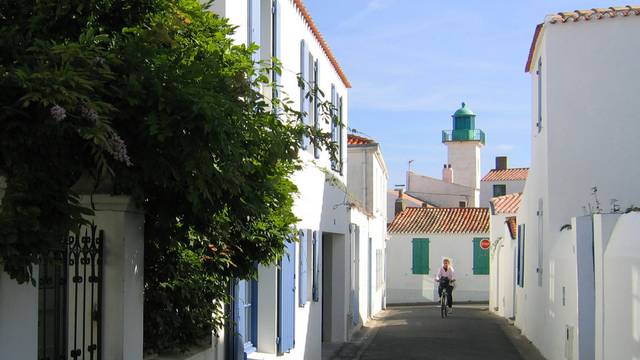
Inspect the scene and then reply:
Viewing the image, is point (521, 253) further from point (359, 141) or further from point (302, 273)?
point (302, 273)

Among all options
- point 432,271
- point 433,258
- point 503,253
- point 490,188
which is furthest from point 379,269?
point 490,188

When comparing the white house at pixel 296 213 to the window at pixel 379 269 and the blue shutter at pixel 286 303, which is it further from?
the window at pixel 379 269

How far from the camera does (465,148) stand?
55.6 meters

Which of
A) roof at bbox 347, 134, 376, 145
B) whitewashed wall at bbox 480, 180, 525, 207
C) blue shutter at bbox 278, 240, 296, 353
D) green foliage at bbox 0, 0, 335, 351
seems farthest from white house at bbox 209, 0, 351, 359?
whitewashed wall at bbox 480, 180, 525, 207

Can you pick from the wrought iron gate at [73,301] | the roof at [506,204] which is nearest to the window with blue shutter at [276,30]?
the wrought iron gate at [73,301]

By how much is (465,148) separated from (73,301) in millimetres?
51637

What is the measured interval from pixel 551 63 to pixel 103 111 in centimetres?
1145

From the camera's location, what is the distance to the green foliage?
13.6 ft

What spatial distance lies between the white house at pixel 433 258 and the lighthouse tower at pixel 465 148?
15535 millimetres

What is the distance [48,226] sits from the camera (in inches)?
169

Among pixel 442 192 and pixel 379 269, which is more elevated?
pixel 442 192

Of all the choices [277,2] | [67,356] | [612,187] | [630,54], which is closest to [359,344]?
[612,187]

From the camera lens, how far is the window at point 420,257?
3703 cm

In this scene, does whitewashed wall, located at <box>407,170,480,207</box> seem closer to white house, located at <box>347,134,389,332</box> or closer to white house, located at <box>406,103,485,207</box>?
white house, located at <box>406,103,485,207</box>
